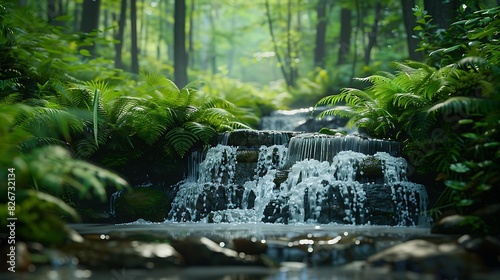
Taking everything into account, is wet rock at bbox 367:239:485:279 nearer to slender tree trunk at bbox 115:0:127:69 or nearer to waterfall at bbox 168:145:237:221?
waterfall at bbox 168:145:237:221

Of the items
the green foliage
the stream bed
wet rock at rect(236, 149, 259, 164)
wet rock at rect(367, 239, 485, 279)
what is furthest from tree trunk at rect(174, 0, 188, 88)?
wet rock at rect(367, 239, 485, 279)

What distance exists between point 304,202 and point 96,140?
10.8ft

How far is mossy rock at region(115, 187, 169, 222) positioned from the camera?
7.04 m

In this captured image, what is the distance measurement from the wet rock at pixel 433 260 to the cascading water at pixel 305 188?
2579 millimetres

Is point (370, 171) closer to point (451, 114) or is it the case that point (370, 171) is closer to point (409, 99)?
point (409, 99)

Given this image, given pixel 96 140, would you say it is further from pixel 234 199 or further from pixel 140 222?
pixel 234 199

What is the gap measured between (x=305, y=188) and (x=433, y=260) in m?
3.26

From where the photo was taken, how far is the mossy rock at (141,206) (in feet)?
23.1

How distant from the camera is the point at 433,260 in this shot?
3531 mm

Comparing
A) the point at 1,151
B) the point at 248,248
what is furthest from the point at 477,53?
the point at 1,151

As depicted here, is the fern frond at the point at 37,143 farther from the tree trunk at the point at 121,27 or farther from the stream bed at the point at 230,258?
the tree trunk at the point at 121,27

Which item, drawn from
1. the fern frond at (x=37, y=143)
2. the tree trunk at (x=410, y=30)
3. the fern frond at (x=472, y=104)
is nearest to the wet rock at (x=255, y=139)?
the fern frond at (x=37, y=143)

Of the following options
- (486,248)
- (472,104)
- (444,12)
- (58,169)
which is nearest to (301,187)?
(472,104)

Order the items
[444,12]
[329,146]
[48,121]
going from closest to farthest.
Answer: [48,121], [329,146], [444,12]
